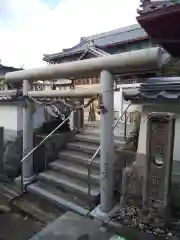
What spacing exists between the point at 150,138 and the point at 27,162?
426 centimetres

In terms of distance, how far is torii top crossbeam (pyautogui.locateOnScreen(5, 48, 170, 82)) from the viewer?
4.30 metres

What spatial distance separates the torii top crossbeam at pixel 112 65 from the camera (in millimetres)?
4297

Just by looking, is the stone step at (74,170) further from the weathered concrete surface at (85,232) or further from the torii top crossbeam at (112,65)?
the torii top crossbeam at (112,65)

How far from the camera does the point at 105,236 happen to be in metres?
4.20

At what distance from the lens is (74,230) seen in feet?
14.5

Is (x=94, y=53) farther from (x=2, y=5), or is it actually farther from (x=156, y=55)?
(x=156, y=55)

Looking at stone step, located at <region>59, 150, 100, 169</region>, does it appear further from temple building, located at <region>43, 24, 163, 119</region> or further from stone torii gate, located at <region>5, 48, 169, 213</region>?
temple building, located at <region>43, 24, 163, 119</region>

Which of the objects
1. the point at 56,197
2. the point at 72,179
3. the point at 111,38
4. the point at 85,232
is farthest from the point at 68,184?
the point at 111,38

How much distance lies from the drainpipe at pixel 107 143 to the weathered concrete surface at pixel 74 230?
1.80 feet

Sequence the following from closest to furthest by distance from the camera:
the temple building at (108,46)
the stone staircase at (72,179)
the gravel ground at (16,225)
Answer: the gravel ground at (16,225) < the stone staircase at (72,179) < the temple building at (108,46)

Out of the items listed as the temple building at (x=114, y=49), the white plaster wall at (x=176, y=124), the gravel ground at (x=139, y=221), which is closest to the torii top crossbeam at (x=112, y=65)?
the white plaster wall at (x=176, y=124)

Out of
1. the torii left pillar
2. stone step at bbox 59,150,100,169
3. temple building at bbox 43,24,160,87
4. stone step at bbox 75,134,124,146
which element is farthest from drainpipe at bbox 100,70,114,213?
temple building at bbox 43,24,160,87

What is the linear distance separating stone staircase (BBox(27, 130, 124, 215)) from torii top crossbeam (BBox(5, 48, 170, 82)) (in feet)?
8.58

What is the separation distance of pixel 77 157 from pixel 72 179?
0.80 meters
